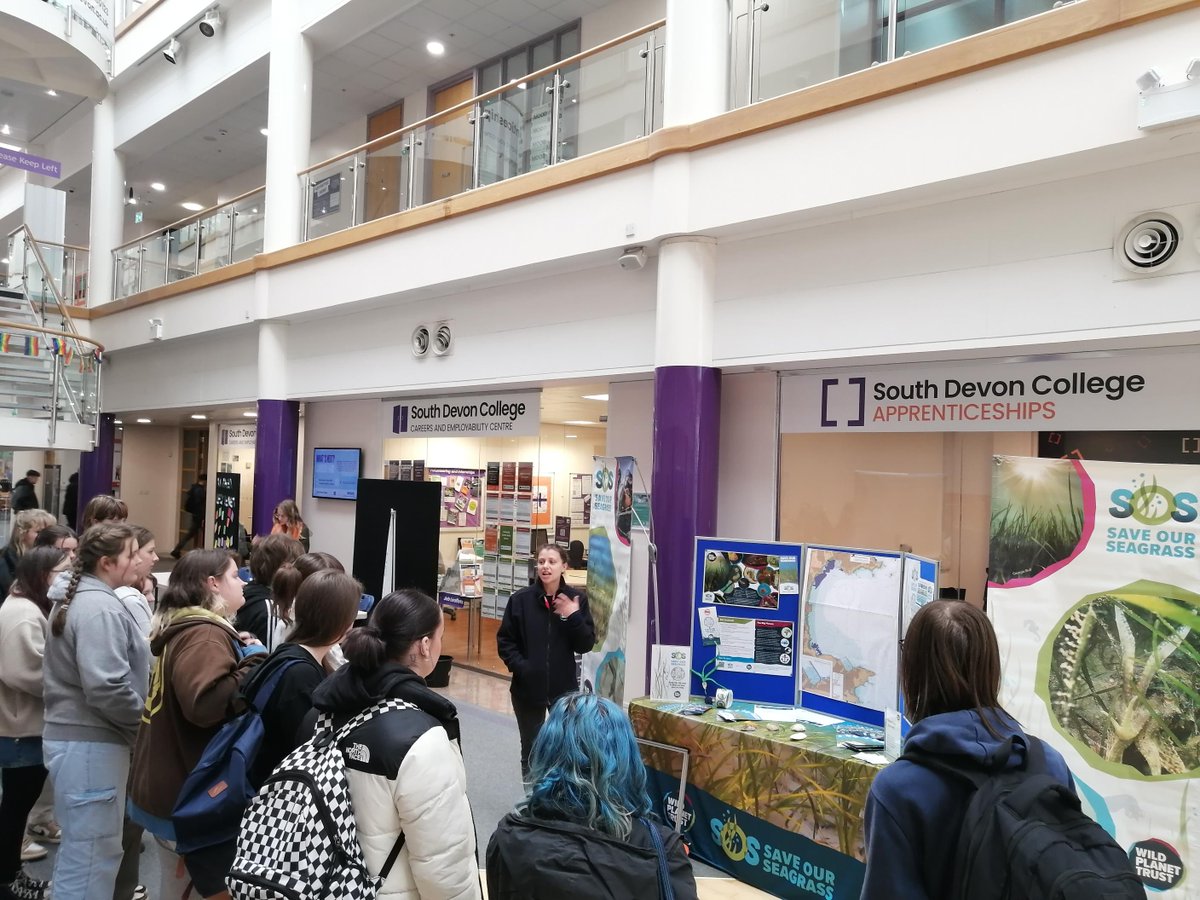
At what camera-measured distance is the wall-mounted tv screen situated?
10227mm

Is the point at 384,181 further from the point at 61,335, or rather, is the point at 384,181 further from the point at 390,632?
the point at 390,632

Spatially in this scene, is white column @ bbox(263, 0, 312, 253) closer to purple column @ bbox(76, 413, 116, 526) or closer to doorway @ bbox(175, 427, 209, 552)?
purple column @ bbox(76, 413, 116, 526)

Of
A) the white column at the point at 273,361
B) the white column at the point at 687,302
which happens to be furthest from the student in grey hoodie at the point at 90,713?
the white column at the point at 273,361

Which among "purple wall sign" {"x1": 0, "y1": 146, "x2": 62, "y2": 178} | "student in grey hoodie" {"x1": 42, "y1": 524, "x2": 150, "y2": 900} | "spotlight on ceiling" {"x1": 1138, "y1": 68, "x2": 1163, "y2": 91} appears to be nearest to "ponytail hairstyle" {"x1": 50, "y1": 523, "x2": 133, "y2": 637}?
"student in grey hoodie" {"x1": 42, "y1": 524, "x2": 150, "y2": 900}

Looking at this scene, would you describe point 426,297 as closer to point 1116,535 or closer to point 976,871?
point 1116,535

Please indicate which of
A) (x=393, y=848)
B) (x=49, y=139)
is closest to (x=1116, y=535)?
(x=393, y=848)

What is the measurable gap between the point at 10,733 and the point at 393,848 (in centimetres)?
259

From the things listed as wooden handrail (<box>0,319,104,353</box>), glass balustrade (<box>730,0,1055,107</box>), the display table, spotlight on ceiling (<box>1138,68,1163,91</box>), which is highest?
glass balustrade (<box>730,0,1055,107</box>)

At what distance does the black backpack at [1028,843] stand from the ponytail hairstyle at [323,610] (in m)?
1.74

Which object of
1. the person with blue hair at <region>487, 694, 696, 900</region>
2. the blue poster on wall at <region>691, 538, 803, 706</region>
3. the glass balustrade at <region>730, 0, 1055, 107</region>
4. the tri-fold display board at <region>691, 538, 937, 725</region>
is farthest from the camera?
the glass balustrade at <region>730, 0, 1055, 107</region>

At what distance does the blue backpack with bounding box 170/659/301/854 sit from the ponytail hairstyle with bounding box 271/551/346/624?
0.89 m

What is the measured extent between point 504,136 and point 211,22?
20.5 feet

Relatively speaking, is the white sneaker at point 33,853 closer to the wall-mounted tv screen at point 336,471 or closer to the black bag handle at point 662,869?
the black bag handle at point 662,869

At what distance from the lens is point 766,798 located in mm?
3713
